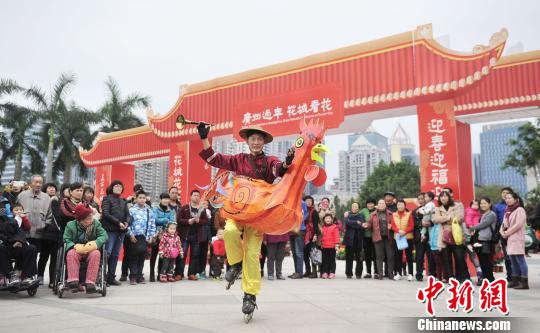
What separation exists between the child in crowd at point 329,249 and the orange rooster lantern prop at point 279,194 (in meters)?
4.16

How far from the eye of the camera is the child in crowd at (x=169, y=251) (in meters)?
7.05

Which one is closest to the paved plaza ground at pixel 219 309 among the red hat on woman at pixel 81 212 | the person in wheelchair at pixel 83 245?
the person in wheelchair at pixel 83 245

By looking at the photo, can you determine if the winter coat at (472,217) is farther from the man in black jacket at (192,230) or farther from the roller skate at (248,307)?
the roller skate at (248,307)

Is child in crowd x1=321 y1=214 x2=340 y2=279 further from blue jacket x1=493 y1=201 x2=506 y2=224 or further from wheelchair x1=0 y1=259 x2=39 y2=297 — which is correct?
wheelchair x1=0 y1=259 x2=39 y2=297

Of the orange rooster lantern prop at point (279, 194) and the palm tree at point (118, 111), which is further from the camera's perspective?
the palm tree at point (118, 111)

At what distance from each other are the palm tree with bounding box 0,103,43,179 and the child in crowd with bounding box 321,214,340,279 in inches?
746

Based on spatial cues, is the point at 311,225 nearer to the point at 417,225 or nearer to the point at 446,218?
the point at 417,225

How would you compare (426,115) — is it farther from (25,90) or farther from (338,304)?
(25,90)

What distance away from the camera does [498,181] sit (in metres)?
112

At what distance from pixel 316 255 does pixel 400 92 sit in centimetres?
355

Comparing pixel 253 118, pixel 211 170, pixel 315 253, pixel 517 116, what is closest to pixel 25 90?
pixel 211 170

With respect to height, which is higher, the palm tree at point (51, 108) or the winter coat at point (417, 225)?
the palm tree at point (51, 108)

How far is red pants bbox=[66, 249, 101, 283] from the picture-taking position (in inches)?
200

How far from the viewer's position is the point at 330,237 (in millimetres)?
8016
